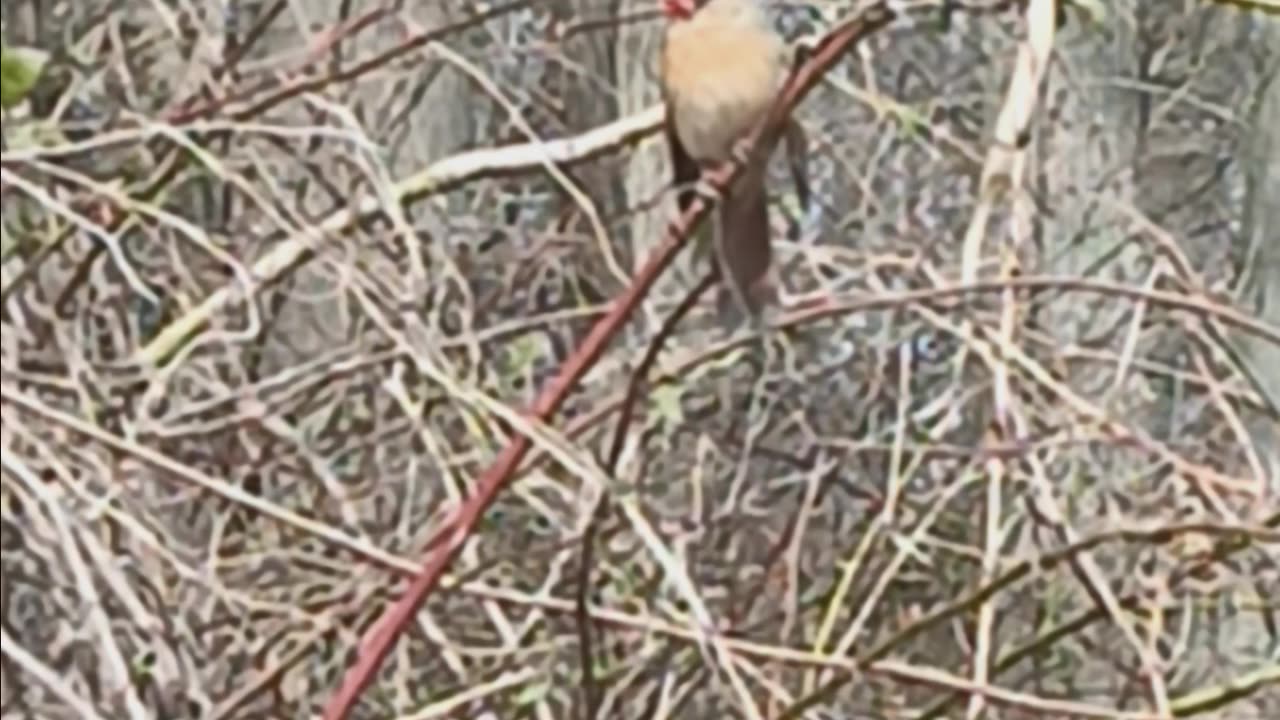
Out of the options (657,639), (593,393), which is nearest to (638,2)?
(593,393)


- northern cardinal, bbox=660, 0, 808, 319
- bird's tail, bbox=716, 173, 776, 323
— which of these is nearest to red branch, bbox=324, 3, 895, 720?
bird's tail, bbox=716, 173, 776, 323

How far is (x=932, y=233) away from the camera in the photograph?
3.03m

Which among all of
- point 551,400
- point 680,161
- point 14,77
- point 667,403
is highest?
point 14,77

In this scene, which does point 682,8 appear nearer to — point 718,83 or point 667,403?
point 718,83

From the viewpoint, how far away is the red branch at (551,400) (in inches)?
50.4

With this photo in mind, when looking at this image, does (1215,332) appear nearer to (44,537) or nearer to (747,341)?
(747,341)

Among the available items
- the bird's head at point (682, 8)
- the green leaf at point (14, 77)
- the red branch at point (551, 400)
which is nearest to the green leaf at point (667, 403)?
the bird's head at point (682, 8)

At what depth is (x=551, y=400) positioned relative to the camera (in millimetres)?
1418

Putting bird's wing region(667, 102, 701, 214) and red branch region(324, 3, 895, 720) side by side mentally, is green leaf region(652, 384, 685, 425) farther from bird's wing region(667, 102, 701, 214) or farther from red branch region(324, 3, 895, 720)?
red branch region(324, 3, 895, 720)

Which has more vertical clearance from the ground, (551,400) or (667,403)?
(551,400)

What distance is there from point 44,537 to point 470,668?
538 millimetres

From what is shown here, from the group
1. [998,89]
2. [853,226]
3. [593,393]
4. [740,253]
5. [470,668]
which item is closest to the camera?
[740,253]

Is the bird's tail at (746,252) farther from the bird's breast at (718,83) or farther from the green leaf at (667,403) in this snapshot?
the bird's breast at (718,83)

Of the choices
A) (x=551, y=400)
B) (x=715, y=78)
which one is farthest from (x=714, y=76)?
(x=551, y=400)
